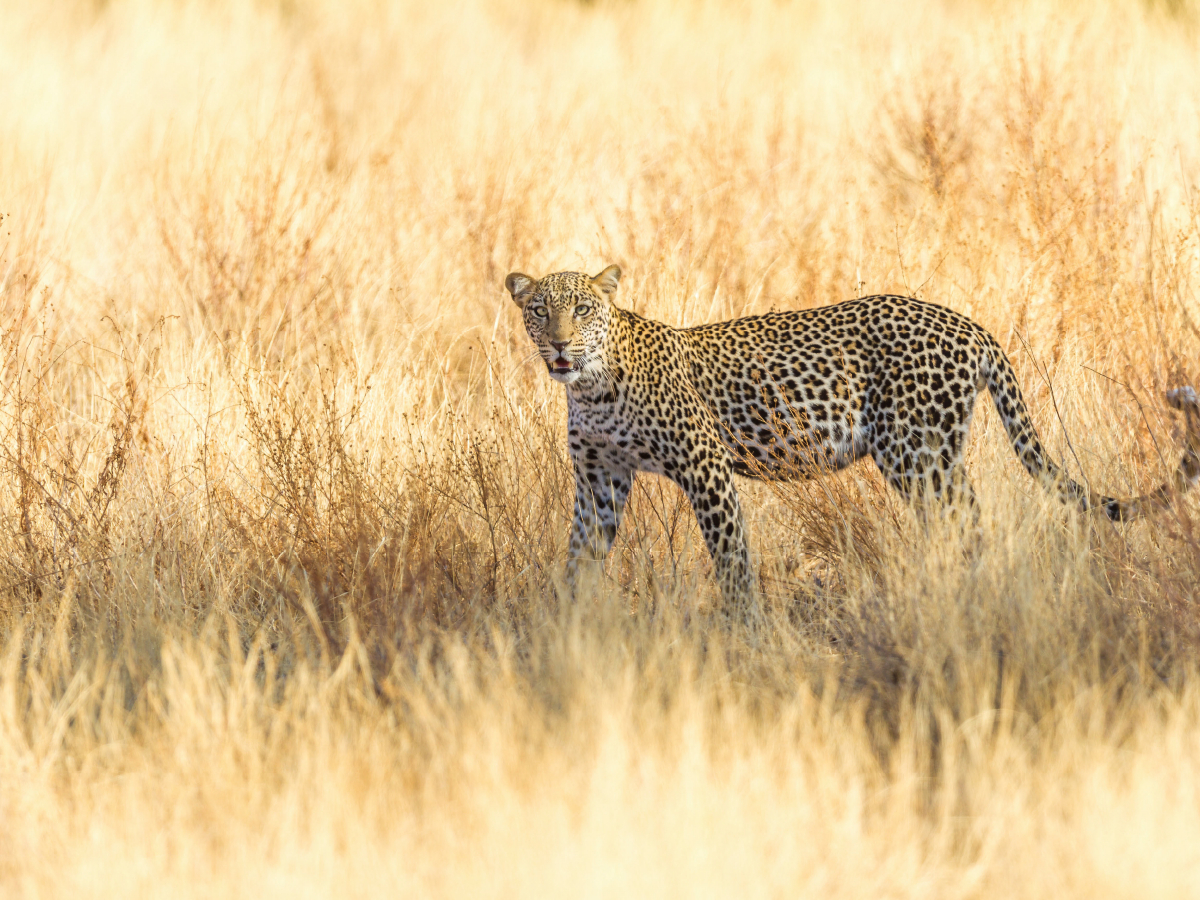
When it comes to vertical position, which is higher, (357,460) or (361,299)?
(361,299)

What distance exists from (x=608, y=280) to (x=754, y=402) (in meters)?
0.75

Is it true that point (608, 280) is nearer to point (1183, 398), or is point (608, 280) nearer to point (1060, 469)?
point (1060, 469)

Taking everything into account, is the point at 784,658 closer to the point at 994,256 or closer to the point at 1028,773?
the point at 1028,773

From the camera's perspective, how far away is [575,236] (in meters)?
9.47

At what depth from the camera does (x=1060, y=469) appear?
5.51 metres

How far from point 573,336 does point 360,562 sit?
1.13 metres

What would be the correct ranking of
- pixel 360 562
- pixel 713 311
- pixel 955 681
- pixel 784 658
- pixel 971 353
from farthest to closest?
pixel 713 311 < pixel 971 353 < pixel 360 562 < pixel 784 658 < pixel 955 681

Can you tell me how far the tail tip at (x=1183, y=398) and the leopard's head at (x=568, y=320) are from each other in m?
1.98

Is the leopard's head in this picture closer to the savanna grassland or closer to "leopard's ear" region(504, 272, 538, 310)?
"leopard's ear" region(504, 272, 538, 310)

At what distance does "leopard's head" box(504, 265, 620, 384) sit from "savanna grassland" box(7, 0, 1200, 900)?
605 millimetres

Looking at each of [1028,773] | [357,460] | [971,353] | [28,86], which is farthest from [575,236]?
[1028,773]

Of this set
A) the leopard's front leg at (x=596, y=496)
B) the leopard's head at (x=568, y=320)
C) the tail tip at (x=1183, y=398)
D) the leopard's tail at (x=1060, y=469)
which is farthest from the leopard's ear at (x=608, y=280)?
the tail tip at (x=1183, y=398)

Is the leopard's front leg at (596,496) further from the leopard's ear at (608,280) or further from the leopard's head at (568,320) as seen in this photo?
the leopard's ear at (608,280)

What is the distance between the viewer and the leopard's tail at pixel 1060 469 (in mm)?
4633
